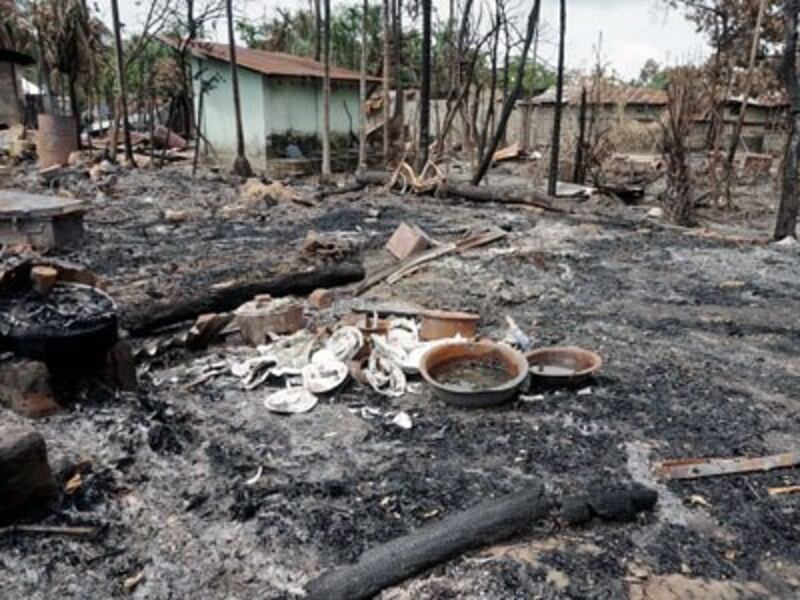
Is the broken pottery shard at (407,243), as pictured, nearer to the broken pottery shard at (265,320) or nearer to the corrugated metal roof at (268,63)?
→ the broken pottery shard at (265,320)

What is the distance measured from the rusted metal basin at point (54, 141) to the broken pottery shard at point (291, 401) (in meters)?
13.0

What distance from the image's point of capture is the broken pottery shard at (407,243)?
7.57m

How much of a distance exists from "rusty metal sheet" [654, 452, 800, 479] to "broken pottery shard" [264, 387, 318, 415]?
207 cm

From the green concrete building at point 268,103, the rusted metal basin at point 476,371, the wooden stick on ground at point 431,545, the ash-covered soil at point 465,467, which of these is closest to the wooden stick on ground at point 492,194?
the ash-covered soil at point 465,467

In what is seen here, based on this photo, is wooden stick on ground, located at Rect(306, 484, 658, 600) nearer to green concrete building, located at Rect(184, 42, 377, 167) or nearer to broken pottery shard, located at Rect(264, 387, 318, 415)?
broken pottery shard, located at Rect(264, 387, 318, 415)

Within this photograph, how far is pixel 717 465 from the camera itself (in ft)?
11.0

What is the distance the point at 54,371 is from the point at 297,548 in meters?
1.99

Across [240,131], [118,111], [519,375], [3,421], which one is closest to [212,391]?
[3,421]

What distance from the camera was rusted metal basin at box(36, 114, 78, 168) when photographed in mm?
14641

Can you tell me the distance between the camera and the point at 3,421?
3645mm

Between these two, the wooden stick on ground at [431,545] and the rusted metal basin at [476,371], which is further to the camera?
the rusted metal basin at [476,371]

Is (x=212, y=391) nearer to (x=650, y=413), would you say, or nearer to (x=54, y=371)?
(x=54, y=371)

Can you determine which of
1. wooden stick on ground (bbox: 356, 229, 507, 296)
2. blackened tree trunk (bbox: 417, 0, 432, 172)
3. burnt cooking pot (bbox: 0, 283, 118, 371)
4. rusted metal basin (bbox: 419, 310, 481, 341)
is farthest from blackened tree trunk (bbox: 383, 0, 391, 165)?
burnt cooking pot (bbox: 0, 283, 118, 371)

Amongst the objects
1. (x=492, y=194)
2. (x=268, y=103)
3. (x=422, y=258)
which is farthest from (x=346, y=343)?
(x=268, y=103)
